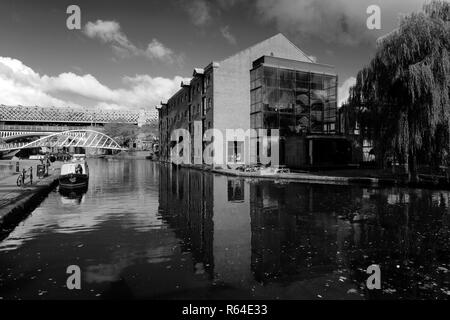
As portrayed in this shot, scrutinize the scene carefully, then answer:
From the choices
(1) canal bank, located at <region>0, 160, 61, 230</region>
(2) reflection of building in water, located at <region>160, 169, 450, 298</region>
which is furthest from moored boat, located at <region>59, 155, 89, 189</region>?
(2) reflection of building in water, located at <region>160, 169, 450, 298</region>

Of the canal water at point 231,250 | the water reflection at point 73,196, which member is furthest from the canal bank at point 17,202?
the water reflection at point 73,196

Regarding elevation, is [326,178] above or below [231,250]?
above

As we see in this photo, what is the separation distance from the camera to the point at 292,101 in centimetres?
4544

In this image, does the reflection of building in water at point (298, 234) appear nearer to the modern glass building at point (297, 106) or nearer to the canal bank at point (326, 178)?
the canal bank at point (326, 178)

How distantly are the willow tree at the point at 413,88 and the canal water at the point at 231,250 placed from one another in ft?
18.2

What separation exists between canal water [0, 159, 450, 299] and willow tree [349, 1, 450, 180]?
556 centimetres

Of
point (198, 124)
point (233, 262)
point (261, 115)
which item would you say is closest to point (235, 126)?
point (261, 115)

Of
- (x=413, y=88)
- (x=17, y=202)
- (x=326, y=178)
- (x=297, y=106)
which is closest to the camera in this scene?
(x=17, y=202)

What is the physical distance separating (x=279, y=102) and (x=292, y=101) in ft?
6.98

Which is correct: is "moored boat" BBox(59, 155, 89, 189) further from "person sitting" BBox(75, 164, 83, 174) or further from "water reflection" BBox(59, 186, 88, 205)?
"water reflection" BBox(59, 186, 88, 205)

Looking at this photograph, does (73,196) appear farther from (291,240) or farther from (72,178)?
(291,240)

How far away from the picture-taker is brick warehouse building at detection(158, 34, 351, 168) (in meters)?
42.8

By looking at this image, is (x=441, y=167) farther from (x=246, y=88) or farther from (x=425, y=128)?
(x=246, y=88)
